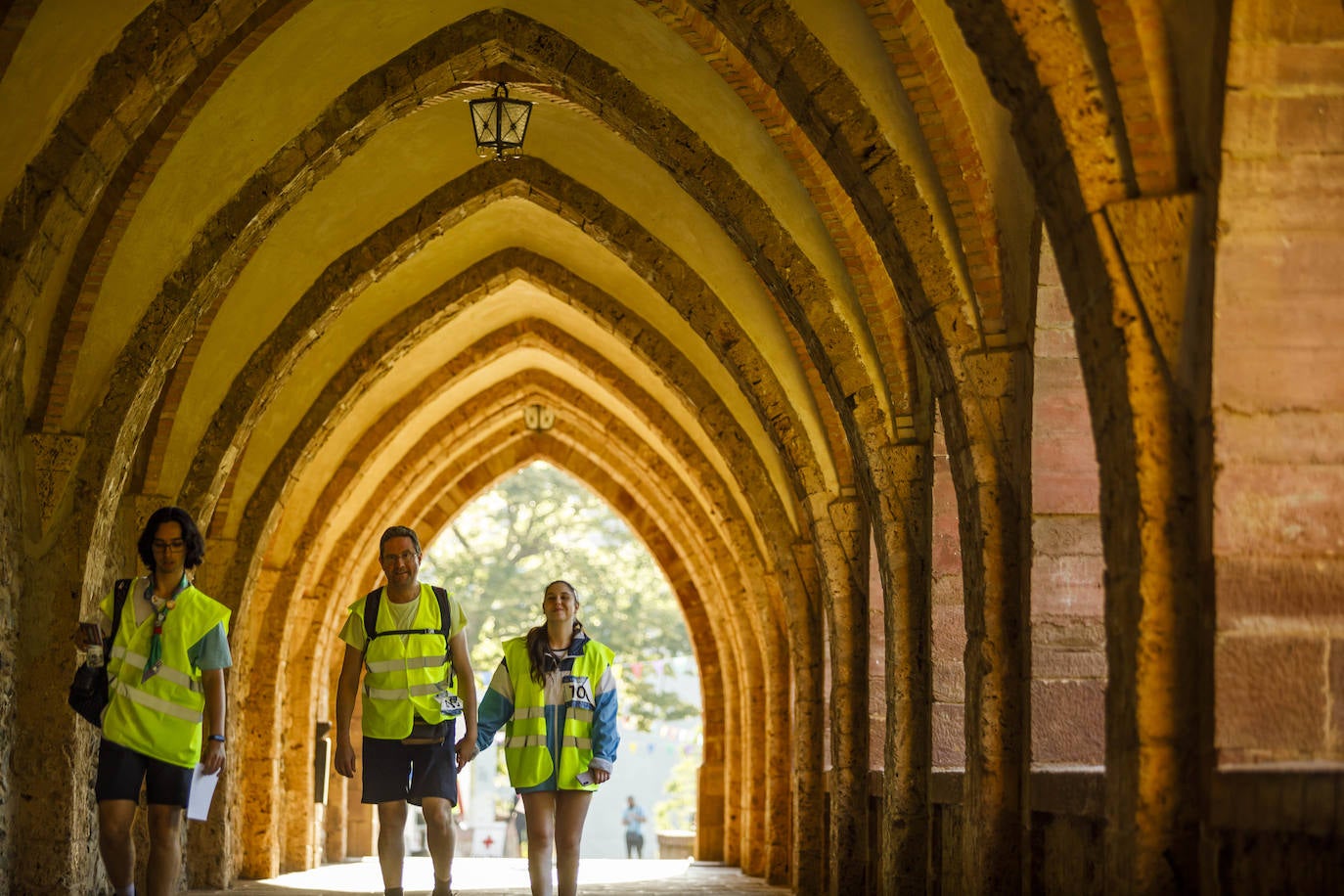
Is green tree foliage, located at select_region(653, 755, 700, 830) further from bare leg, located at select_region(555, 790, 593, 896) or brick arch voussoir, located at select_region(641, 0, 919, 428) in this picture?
bare leg, located at select_region(555, 790, 593, 896)

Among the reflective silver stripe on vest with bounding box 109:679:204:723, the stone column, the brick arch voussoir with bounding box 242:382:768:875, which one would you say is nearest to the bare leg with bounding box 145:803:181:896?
the reflective silver stripe on vest with bounding box 109:679:204:723

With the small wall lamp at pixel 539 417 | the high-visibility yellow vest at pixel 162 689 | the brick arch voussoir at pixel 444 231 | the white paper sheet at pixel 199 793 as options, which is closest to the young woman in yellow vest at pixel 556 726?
the white paper sheet at pixel 199 793

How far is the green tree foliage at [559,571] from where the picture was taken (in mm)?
25484

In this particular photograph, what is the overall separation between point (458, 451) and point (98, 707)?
11214mm

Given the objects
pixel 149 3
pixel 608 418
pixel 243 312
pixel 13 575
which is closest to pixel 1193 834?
pixel 149 3

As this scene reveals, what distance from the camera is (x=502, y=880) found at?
38.4 ft

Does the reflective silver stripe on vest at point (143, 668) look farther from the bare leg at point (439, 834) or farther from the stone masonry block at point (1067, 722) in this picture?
the stone masonry block at point (1067, 722)

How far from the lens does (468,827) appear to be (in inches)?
933

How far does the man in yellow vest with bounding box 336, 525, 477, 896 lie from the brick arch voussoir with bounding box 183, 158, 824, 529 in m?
4.41

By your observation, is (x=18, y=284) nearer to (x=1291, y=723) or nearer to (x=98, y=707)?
(x=98, y=707)

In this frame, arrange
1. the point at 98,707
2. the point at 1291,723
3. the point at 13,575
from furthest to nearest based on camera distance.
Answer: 1. the point at 13,575
2. the point at 98,707
3. the point at 1291,723

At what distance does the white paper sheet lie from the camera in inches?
193

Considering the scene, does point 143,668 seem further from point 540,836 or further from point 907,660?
point 907,660

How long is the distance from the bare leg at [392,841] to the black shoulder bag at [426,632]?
0.21 m
